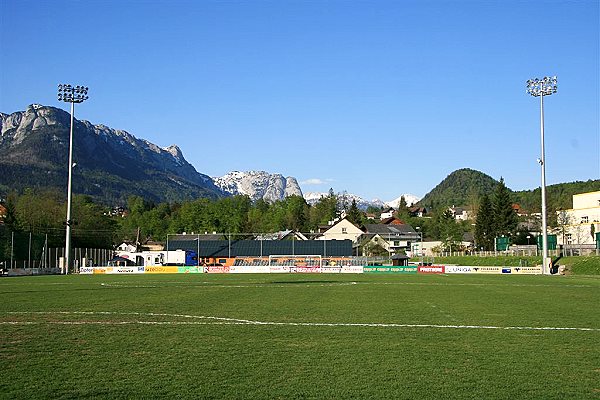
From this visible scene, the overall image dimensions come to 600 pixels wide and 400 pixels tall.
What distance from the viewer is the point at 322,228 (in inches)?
6280

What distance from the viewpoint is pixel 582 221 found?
97.7m

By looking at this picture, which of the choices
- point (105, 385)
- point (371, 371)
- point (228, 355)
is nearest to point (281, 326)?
point (228, 355)

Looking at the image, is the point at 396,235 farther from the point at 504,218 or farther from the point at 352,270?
the point at 352,270

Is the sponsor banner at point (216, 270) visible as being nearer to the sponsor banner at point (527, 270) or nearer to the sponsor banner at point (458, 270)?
the sponsor banner at point (458, 270)

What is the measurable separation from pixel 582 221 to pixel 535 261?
114 ft

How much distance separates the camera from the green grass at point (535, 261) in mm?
59975

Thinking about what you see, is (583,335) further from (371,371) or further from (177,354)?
(177,354)

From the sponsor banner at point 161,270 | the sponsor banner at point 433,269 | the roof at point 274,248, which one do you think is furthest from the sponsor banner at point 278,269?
the roof at point 274,248

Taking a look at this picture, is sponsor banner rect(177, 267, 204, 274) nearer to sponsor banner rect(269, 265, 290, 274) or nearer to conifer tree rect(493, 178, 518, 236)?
sponsor banner rect(269, 265, 290, 274)

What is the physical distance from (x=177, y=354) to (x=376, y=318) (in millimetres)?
8055

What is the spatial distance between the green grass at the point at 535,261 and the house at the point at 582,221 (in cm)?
2247

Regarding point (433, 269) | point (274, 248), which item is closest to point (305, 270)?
point (433, 269)

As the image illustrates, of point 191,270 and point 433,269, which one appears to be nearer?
point 191,270

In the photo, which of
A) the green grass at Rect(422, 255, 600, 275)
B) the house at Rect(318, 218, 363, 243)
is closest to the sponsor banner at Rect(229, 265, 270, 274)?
the green grass at Rect(422, 255, 600, 275)
